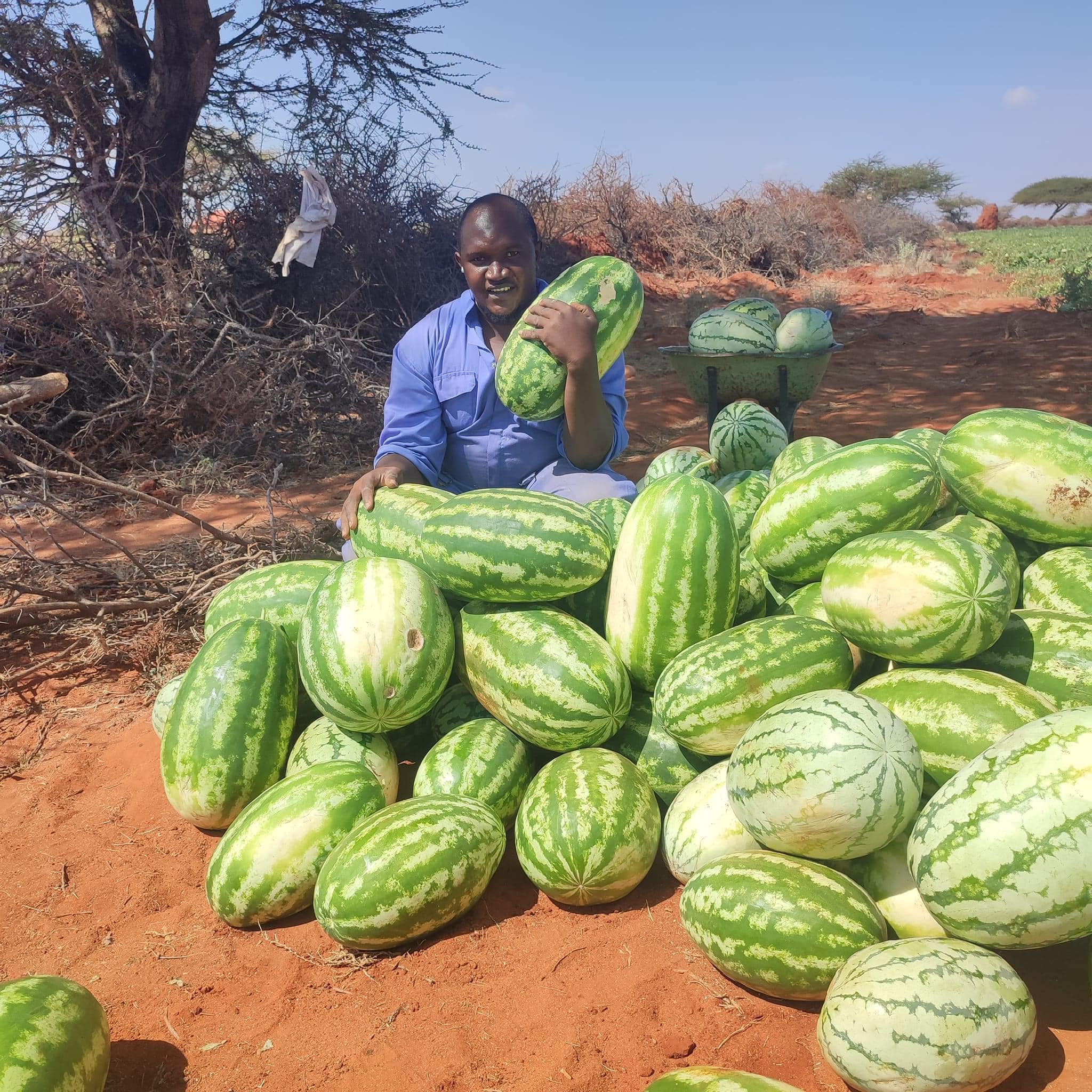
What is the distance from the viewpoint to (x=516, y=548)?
2604mm

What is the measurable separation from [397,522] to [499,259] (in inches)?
54.2

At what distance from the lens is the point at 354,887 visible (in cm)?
216

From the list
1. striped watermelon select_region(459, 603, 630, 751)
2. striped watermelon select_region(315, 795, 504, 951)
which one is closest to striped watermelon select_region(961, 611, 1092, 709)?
striped watermelon select_region(459, 603, 630, 751)

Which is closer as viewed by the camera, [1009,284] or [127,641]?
[127,641]

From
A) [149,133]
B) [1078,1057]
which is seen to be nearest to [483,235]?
[1078,1057]

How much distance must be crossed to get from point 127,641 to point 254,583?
1.44m

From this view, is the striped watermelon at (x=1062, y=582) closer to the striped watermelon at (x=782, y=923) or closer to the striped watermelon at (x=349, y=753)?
the striped watermelon at (x=782, y=923)

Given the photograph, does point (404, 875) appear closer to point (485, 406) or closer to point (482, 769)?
point (482, 769)

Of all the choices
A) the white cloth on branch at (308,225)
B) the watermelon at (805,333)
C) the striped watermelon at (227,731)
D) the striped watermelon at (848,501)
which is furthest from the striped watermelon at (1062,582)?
the white cloth on branch at (308,225)

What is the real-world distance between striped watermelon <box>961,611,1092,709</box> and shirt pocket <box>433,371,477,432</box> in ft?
8.04

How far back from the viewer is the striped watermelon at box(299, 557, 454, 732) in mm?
2482

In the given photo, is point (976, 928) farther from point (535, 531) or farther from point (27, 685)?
point (27, 685)

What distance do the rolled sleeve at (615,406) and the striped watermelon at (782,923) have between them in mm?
2298

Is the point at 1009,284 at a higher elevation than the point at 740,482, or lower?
higher
